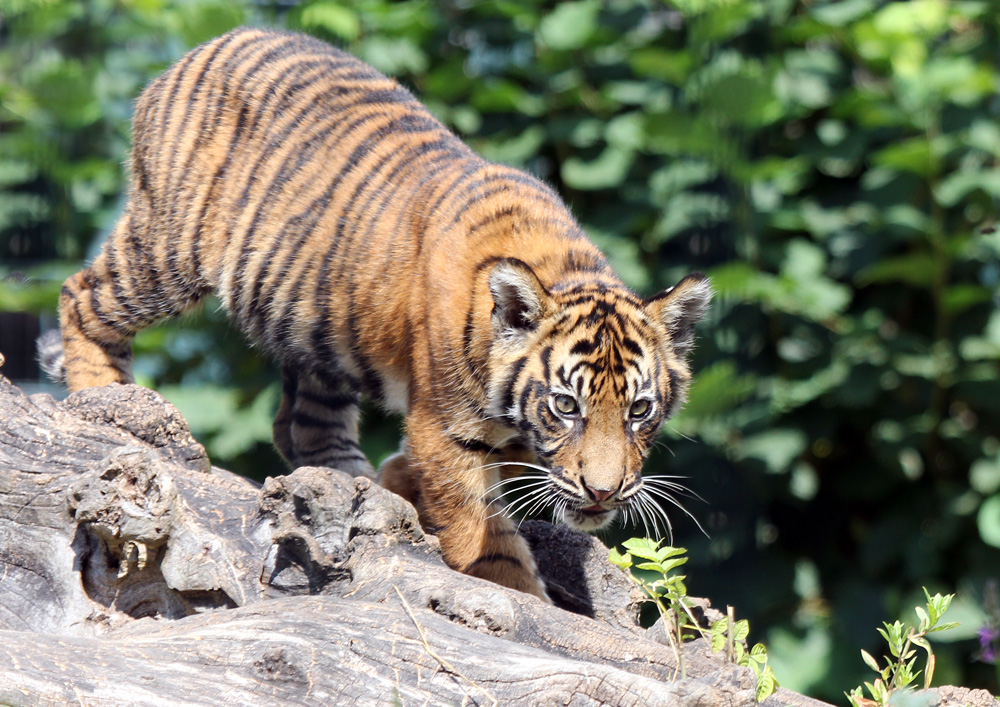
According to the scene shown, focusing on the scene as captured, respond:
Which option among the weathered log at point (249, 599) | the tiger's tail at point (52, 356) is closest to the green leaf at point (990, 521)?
the weathered log at point (249, 599)

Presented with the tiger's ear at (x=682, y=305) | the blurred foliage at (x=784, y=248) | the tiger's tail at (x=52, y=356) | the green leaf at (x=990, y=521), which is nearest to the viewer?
the tiger's ear at (x=682, y=305)

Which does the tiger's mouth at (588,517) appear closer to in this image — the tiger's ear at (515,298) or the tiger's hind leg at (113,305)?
the tiger's ear at (515,298)

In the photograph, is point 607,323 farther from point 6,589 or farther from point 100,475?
point 6,589

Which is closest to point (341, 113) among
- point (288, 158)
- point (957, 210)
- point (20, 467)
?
point (288, 158)

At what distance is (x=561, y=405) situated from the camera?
7.70ft

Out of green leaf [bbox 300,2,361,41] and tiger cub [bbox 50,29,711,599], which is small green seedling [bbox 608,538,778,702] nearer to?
tiger cub [bbox 50,29,711,599]

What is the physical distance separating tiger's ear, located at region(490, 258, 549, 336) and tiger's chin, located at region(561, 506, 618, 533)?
43 cm

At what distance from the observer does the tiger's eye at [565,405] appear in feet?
7.69

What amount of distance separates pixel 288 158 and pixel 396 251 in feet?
1.83

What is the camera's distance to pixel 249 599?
203cm

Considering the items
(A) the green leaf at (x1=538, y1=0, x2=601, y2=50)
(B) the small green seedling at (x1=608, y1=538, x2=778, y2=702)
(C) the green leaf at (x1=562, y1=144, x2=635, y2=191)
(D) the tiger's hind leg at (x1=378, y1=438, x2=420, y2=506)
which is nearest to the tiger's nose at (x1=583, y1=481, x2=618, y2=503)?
(B) the small green seedling at (x1=608, y1=538, x2=778, y2=702)

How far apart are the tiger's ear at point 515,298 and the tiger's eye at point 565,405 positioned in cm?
20

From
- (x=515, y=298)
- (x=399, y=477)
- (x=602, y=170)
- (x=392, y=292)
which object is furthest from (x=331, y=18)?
(x=515, y=298)

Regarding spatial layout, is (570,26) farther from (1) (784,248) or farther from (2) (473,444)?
(2) (473,444)
